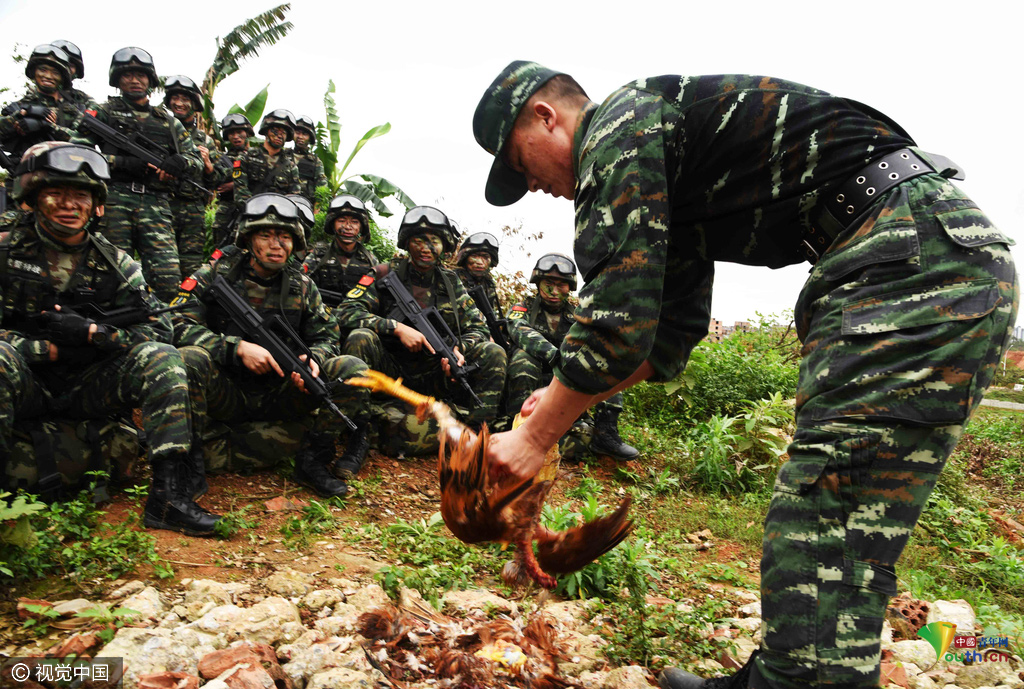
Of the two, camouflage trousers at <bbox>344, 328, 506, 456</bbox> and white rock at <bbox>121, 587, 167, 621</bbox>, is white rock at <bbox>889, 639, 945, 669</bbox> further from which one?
camouflage trousers at <bbox>344, 328, 506, 456</bbox>

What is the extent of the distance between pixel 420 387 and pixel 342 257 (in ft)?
7.05

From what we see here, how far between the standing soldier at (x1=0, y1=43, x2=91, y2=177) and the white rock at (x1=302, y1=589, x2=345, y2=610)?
5.99m

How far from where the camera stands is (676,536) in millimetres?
4594

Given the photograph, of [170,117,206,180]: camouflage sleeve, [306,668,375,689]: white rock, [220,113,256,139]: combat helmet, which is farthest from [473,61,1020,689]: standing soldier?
[220,113,256,139]: combat helmet

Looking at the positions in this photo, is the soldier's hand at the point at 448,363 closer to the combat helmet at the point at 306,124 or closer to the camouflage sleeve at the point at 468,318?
the camouflage sleeve at the point at 468,318

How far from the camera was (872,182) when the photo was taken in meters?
1.62

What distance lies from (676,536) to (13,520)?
389 centimetres

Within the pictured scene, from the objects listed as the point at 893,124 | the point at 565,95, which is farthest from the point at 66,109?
the point at 893,124

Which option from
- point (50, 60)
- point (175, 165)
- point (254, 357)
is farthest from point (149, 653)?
point (50, 60)

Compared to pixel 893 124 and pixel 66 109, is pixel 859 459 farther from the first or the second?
pixel 66 109

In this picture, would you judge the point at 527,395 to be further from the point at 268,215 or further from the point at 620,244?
the point at 620,244

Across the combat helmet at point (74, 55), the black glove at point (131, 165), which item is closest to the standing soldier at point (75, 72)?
the combat helmet at point (74, 55)

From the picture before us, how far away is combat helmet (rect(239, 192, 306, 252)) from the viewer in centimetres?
481

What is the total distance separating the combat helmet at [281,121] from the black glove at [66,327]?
6.35m
